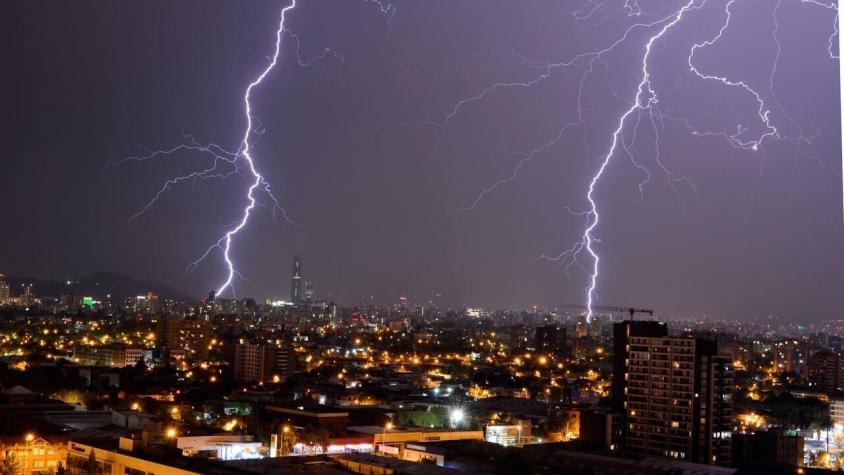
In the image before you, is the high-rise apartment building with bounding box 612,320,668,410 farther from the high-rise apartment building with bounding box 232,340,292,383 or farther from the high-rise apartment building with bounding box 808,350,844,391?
the high-rise apartment building with bounding box 808,350,844,391

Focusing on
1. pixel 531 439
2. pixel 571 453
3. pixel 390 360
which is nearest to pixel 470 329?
pixel 390 360

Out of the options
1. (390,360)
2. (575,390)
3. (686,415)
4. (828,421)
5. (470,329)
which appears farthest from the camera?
(470,329)

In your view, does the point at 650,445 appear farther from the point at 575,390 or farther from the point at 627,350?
the point at 575,390

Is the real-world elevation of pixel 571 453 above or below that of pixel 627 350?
below

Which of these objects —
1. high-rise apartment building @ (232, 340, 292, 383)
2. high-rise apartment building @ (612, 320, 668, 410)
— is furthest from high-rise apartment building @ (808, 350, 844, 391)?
high-rise apartment building @ (612, 320, 668, 410)

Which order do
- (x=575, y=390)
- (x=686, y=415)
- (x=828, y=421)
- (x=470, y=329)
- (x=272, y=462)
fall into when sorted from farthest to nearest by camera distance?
(x=470, y=329) → (x=575, y=390) → (x=828, y=421) → (x=686, y=415) → (x=272, y=462)

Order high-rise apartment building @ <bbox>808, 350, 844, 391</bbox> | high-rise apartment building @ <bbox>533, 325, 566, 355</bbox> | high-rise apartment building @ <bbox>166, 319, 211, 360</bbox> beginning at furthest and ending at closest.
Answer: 1. high-rise apartment building @ <bbox>533, 325, 566, 355</bbox>
2. high-rise apartment building @ <bbox>166, 319, 211, 360</bbox>
3. high-rise apartment building @ <bbox>808, 350, 844, 391</bbox>

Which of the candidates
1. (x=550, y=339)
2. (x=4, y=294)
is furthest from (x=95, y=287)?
(x=550, y=339)

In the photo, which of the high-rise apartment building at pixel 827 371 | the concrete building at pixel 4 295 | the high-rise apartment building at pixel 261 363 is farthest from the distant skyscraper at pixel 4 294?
the high-rise apartment building at pixel 827 371
